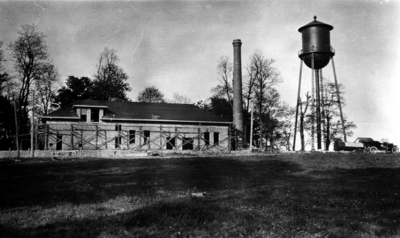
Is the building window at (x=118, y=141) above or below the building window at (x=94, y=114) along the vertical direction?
below

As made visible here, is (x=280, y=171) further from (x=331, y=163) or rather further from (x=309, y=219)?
(x=309, y=219)

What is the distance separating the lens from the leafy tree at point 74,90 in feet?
188

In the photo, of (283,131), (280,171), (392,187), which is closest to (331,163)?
(280,171)

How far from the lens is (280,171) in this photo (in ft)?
76.5

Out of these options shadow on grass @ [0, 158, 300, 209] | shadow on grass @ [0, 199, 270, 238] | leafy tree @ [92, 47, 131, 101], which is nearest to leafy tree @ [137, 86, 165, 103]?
leafy tree @ [92, 47, 131, 101]

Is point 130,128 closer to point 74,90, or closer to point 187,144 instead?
point 187,144

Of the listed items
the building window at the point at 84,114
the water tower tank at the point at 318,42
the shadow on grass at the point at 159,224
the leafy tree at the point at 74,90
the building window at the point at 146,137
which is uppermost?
the water tower tank at the point at 318,42

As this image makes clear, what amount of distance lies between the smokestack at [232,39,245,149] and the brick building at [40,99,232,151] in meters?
1.53

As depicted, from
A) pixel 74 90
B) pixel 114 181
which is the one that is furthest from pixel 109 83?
pixel 114 181

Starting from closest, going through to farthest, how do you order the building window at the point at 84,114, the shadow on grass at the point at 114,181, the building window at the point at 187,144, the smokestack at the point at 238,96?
the shadow on grass at the point at 114,181 < the building window at the point at 84,114 < the building window at the point at 187,144 < the smokestack at the point at 238,96

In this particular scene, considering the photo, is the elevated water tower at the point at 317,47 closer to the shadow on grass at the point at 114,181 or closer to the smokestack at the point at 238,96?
the smokestack at the point at 238,96

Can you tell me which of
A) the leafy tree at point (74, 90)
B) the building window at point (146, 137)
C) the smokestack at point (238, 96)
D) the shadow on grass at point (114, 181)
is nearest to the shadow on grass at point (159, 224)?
the shadow on grass at point (114, 181)

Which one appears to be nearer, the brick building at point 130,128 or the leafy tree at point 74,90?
the brick building at point 130,128

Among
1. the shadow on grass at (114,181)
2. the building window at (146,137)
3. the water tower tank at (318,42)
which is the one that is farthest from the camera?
the water tower tank at (318,42)
